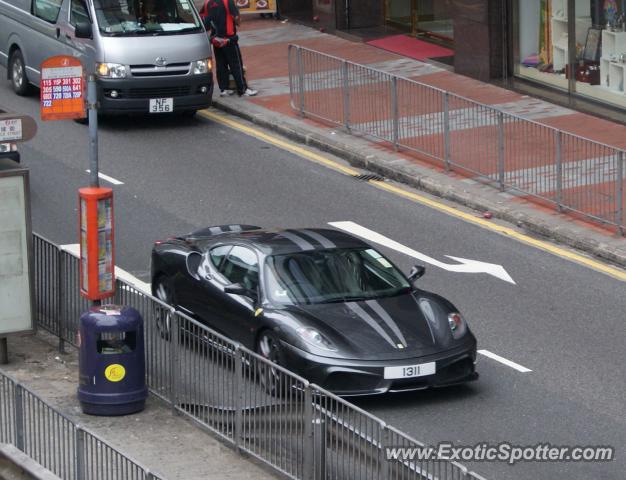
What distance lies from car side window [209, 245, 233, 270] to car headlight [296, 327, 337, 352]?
174cm

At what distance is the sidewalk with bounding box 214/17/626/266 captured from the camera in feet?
63.4

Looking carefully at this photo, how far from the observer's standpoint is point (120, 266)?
18.0m

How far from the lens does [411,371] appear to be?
44.9ft

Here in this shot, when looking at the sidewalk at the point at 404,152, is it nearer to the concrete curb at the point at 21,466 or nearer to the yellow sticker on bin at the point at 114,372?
the yellow sticker on bin at the point at 114,372

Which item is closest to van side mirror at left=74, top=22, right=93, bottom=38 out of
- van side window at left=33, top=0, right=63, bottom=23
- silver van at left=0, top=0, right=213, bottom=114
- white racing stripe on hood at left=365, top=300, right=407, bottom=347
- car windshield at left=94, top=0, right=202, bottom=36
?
silver van at left=0, top=0, right=213, bottom=114

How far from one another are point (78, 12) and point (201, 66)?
2133 mm

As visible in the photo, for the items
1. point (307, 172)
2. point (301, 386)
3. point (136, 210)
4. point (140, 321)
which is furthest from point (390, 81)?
point (301, 386)

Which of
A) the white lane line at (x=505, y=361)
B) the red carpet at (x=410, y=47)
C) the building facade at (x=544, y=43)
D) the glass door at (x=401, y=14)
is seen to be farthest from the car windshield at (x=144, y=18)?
the white lane line at (x=505, y=361)

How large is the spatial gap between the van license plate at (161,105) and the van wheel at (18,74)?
9.84ft

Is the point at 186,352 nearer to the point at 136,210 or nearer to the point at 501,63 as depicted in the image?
the point at 136,210

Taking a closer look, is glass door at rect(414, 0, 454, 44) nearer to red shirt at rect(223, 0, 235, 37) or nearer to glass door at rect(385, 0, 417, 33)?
glass door at rect(385, 0, 417, 33)

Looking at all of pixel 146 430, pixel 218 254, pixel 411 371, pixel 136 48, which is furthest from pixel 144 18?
pixel 411 371

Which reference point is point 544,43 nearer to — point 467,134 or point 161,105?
point 467,134

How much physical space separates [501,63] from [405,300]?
12.5 m
